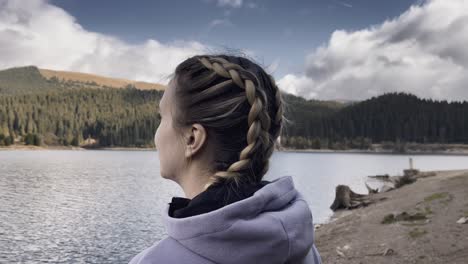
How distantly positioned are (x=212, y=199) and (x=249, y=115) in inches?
10.8

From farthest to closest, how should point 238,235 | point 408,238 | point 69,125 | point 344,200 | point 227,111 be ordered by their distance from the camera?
1. point 69,125
2. point 344,200
3. point 408,238
4. point 227,111
5. point 238,235

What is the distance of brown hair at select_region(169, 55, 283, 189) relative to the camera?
55.4 inches

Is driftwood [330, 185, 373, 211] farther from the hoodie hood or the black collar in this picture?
the black collar

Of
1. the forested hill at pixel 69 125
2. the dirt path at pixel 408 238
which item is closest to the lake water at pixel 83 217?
the dirt path at pixel 408 238

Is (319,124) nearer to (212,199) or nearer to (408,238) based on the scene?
(408,238)

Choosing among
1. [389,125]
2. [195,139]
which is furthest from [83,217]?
[389,125]

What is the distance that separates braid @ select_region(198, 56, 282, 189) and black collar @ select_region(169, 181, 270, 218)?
0.03 metres

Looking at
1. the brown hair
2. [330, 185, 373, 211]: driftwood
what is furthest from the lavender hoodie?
[330, 185, 373, 211]: driftwood

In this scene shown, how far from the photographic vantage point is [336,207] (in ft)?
95.9

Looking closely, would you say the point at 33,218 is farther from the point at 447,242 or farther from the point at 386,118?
the point at 386,118

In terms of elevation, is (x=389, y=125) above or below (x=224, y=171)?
above

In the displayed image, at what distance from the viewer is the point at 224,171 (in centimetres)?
141

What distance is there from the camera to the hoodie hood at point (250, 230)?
1277mm

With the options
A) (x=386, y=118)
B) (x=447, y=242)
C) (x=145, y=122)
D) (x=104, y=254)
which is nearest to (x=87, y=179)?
(x=104, y=254)
